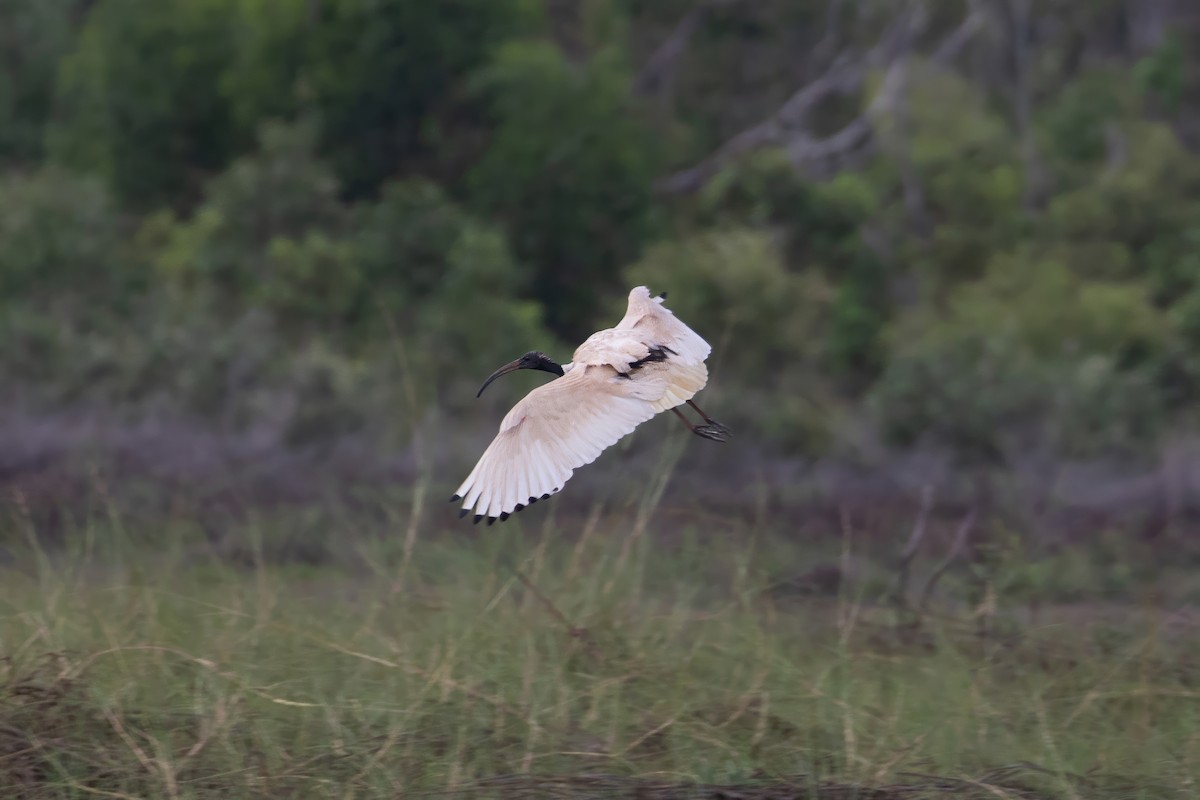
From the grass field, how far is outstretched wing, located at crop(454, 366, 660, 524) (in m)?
0.30

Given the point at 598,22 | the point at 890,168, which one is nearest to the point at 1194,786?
the point at 890,168

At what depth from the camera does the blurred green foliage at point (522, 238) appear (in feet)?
36.6

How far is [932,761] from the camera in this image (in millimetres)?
4680

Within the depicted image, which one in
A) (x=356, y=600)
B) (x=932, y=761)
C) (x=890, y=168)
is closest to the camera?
(x=932, y=761)

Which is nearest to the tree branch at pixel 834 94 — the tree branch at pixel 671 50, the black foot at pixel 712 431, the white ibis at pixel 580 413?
the tree branch at pixel 671 50

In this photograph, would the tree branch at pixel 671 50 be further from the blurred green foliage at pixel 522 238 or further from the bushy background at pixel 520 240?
the blurred green foliage at pixel 522 238

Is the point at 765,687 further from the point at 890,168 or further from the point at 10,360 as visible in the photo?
the point at 890,168

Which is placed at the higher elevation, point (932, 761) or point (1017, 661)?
point (1017, 661)

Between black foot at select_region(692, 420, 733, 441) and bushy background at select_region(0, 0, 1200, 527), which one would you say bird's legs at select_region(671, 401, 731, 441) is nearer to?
black foot at select_region(692, 420, 733, 441)

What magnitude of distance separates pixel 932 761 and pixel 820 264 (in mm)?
9682

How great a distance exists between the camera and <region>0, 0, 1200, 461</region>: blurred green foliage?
439 inches

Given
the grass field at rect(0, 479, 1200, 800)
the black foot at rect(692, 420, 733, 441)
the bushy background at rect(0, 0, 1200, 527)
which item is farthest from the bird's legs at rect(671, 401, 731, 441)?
the bushy background at rect(0, 0, 1200, 527)

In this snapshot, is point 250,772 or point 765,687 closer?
point 250,772

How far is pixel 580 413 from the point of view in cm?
479
